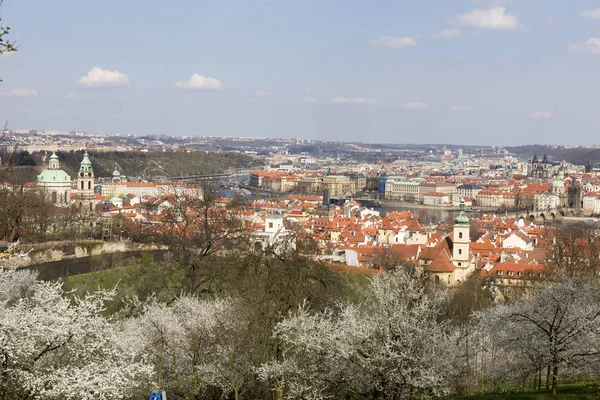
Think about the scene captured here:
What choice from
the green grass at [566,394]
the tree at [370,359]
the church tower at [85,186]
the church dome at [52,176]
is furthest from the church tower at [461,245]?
the church dome at [52,176]

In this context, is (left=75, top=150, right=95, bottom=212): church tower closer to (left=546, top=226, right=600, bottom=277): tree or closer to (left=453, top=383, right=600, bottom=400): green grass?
(left=546, top=226, right=600, bottom=277): tree

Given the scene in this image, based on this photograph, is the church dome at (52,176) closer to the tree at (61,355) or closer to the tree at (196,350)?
the tree at (196,350)

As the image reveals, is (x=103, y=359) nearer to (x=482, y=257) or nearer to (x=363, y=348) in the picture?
(x=363, y=348)

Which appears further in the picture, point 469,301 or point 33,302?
point 469,301

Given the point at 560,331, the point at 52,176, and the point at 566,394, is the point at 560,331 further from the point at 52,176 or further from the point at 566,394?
the point at 52,176

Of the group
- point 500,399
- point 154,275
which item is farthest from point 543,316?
point 154,275

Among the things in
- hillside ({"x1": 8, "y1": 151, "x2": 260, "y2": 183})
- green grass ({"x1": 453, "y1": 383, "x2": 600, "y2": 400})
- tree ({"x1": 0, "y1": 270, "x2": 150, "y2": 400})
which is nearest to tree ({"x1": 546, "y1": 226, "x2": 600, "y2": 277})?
green grass ({"x1": 453, "y1": 383, "x2": 600, "y2": 400})

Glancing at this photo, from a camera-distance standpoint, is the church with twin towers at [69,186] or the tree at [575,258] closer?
the tree at [575,258]
